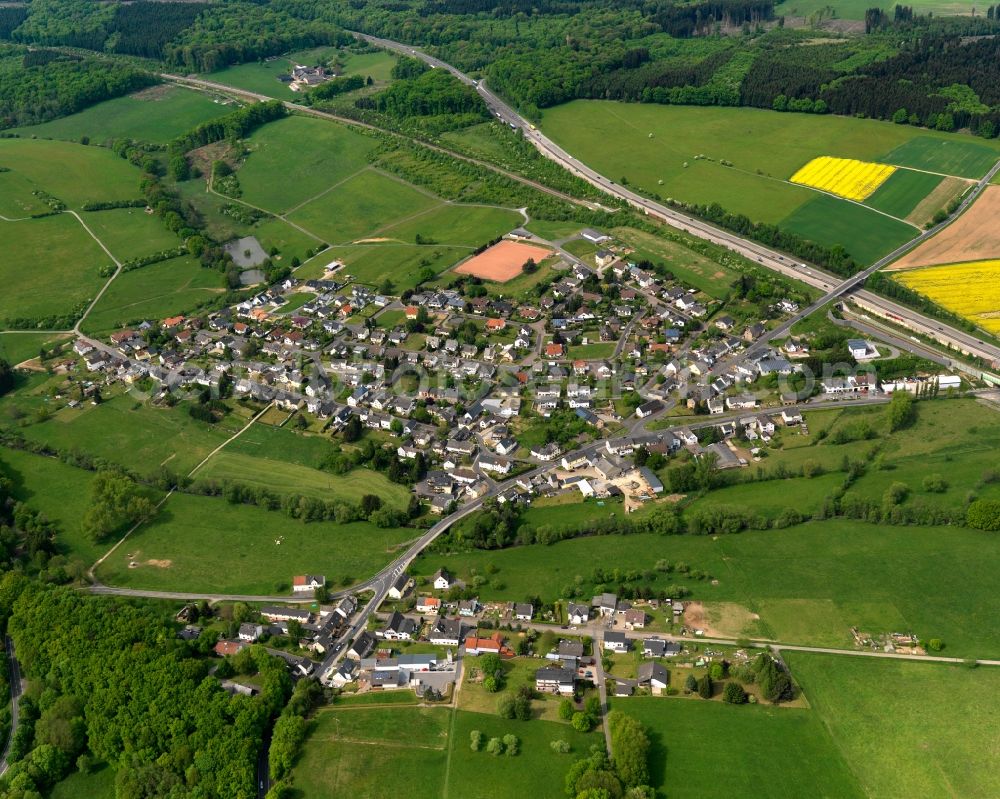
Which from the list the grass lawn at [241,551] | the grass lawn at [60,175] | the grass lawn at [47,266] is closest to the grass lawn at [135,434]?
the grass lawn at [241,551]

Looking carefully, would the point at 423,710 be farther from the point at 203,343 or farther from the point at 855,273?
the point at 855,273

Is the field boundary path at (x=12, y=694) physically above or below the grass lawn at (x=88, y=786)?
above

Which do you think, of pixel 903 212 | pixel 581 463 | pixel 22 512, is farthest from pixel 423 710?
pixel 903 212

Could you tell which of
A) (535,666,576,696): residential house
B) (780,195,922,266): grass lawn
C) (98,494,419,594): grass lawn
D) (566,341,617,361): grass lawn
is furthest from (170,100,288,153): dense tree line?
(535,666,576,696): residential house

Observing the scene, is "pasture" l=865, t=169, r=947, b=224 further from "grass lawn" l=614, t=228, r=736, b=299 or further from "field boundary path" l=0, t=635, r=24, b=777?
"field boundary path" l=0, t=635, r=24, b=777

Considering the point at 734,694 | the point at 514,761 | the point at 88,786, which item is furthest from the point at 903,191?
the point at 88,786

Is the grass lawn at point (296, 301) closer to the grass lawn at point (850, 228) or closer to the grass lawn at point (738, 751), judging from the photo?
the grass lawn at point (850, 228)

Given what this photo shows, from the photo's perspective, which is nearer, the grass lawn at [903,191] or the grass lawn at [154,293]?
the grass lawn at [154,293]
